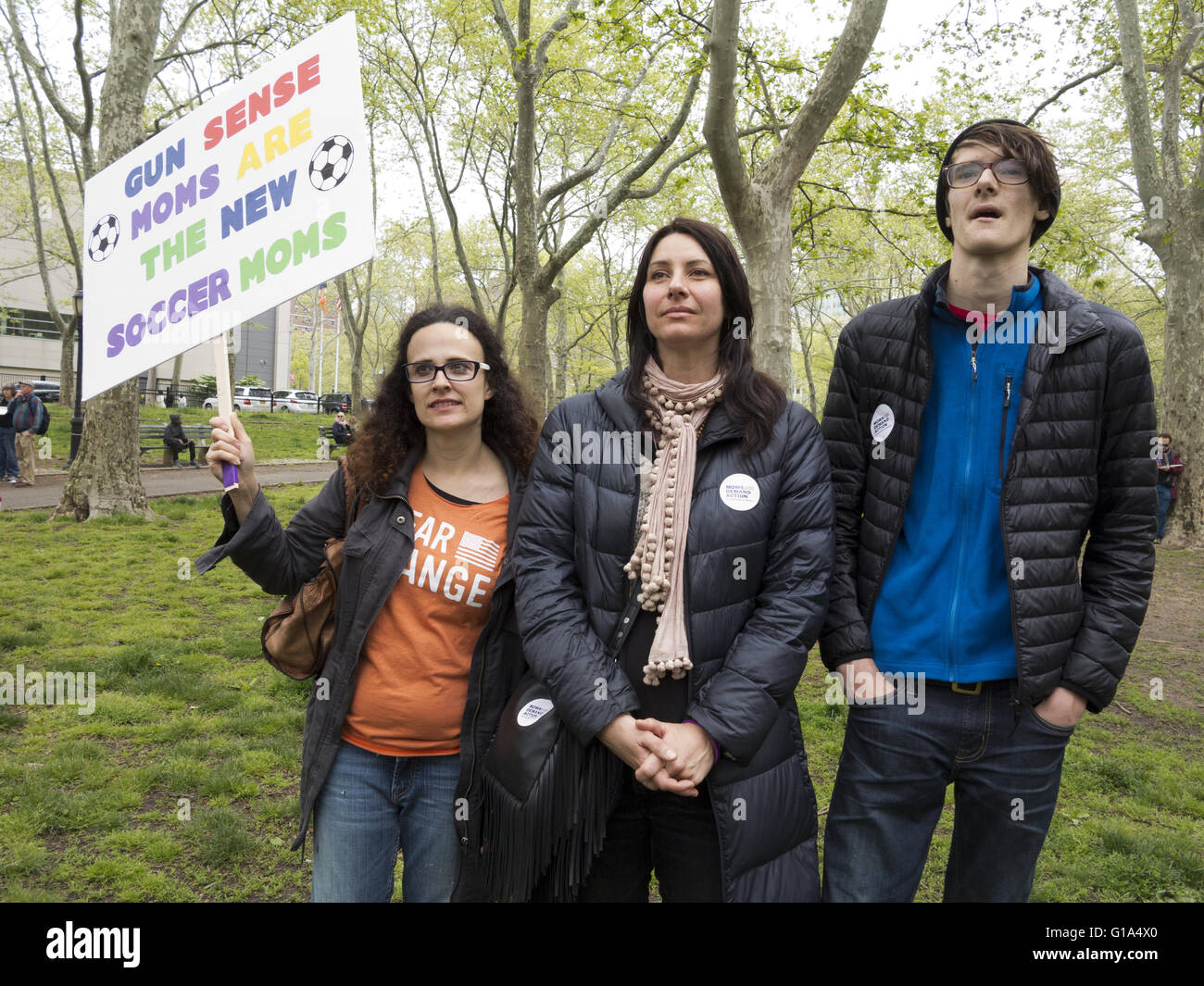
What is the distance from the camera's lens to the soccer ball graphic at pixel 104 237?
97.7 inches

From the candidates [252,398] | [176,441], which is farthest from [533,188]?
[252,398]

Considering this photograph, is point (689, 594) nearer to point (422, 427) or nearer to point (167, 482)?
point (422, 427)

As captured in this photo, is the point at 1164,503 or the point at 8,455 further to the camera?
the point at 8,455

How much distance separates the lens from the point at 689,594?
2061 millimetres

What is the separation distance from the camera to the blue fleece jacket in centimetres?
217

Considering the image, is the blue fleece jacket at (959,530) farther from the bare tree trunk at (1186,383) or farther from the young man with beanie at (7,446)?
the young man with beanie at (7,446)

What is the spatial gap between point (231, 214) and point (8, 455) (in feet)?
54.9

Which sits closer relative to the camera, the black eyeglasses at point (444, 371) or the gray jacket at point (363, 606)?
the gray jacket at point (363, 606)

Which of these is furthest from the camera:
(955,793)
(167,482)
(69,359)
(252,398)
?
(252,398)

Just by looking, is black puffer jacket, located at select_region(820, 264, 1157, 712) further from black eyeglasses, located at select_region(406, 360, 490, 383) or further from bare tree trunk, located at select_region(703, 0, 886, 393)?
bare tree trunk, located at select_region(703, 0, 886, 393)

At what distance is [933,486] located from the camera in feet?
7.38

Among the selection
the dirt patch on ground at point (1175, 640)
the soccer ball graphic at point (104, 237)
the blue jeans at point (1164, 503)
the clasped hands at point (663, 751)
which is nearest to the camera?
the clasped hands at point (663, 751)

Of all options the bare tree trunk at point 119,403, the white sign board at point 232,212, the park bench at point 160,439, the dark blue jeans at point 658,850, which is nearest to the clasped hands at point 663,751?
the dark blue jeans at point 658,850

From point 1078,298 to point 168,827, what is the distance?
4.27 m
